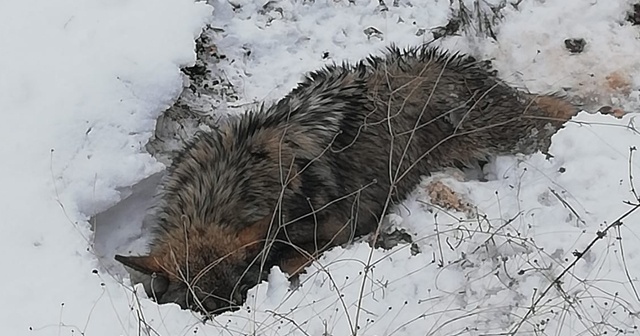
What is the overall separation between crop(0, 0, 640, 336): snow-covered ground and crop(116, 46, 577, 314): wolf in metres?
0.20

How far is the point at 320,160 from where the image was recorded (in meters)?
5.80

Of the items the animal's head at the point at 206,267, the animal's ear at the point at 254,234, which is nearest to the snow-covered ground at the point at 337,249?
the animal's head at the point at 206,267

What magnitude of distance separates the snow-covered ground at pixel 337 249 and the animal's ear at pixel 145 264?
0.50 feet

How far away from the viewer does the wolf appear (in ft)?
16.4

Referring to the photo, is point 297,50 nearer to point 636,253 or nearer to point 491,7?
point 491,7

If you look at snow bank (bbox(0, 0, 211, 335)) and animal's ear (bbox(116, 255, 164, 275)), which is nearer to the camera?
snow bank (bbox(0, 0, 211, 335))

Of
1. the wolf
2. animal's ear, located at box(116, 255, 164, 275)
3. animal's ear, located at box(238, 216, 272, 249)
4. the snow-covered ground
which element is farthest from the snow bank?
animal's ear, located at box(238, 216, 272, 249)

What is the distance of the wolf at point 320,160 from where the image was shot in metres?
5.01

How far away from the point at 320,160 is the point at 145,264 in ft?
4.75

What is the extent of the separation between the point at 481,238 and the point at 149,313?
6.86ft

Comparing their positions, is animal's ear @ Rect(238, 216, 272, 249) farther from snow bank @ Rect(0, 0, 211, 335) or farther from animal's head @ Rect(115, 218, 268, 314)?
snow bank @ Rect(0, 0, 211, 335)

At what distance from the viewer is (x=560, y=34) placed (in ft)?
23.6

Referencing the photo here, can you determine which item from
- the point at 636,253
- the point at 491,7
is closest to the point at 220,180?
the point at 636,253

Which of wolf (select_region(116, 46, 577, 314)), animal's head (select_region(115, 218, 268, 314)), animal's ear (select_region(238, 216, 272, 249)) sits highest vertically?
wolf (select_region(116, 46, 577, 314))
